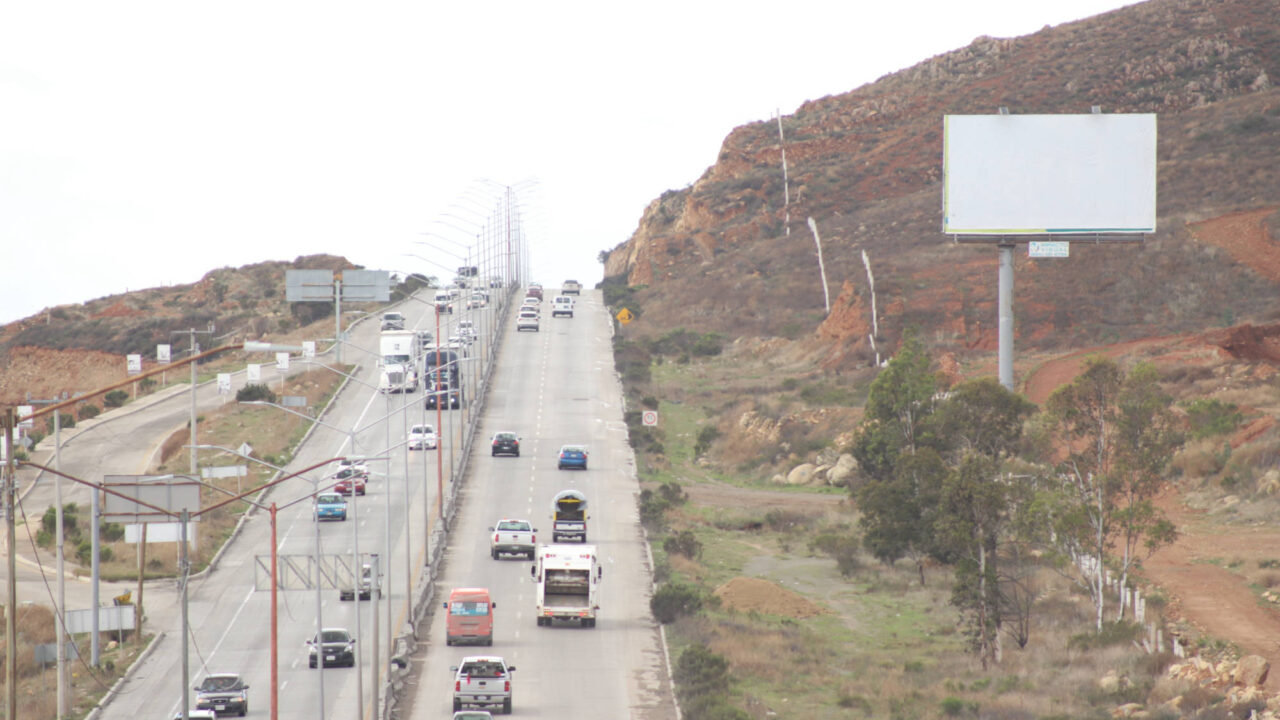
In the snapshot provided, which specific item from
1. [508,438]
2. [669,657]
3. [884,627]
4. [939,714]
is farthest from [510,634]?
[508,438]

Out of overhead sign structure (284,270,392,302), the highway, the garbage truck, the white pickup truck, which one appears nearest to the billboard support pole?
the highway

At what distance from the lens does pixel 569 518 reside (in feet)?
194

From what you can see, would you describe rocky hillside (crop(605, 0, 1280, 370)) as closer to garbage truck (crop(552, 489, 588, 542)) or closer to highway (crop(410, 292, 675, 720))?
highway (crop(410, 292, 675, 720))

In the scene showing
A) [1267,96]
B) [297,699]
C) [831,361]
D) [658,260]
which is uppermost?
[1267,96]

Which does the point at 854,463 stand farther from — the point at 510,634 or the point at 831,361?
the point at 510,634

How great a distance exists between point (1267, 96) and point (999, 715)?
116 meters

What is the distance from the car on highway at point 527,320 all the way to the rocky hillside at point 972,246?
12389mm

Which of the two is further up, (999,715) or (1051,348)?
(1051,348)

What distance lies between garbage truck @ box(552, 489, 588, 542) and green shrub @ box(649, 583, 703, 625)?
35.0 ft

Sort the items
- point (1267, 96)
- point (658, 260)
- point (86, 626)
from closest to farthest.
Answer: point (86, 626) < point (1267, 96) < point (658, 260)

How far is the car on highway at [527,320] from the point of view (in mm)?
119750

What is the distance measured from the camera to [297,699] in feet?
126

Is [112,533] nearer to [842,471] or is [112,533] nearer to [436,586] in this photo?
[436,586]

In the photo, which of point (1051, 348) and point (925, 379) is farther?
point (1051, 348)
